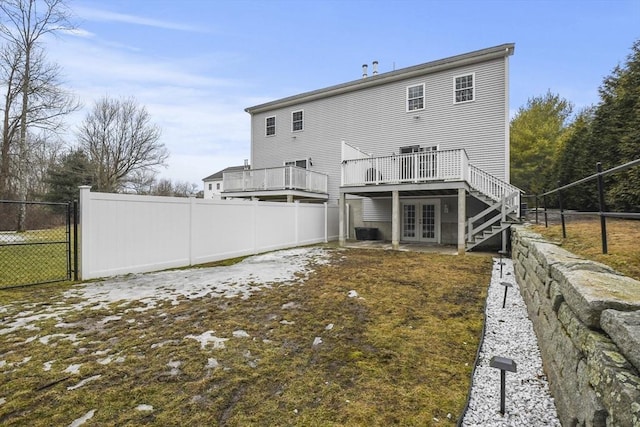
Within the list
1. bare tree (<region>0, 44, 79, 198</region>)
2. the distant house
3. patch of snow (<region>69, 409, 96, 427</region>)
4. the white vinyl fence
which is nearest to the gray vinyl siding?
the white vinyl fence

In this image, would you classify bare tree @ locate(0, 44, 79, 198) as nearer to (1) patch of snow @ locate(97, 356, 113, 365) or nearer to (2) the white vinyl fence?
(2) the white vinyl fence

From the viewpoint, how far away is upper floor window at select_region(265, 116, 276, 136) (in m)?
17.1

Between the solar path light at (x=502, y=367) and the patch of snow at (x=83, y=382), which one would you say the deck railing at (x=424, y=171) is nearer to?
the solar path light at (x=502, y=367)

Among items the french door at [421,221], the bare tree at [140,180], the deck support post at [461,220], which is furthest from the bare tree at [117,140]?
the deck support post at [461,220]

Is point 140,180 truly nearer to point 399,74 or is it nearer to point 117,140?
point 117,140

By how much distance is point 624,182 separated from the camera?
27.6ft

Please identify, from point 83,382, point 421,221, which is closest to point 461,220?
point 421,221

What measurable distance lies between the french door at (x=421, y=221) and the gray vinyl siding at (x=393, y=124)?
96.0 inches

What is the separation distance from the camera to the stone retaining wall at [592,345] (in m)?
1.20

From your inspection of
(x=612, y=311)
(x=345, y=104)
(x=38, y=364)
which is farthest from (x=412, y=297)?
(x=345, y=104)

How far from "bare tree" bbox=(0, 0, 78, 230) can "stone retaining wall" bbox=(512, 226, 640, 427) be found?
60.2ft

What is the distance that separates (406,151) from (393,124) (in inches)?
56.0

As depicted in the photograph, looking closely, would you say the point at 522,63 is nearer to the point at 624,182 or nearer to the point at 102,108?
the point at 624,182

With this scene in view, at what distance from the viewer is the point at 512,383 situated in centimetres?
245
